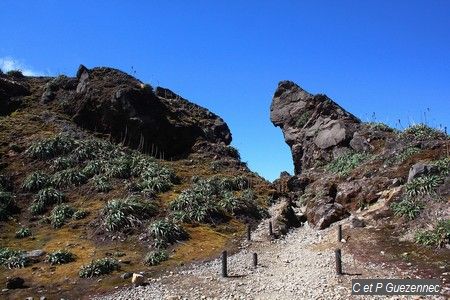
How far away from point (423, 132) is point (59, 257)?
2433cm

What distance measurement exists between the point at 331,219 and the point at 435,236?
6.48 metres

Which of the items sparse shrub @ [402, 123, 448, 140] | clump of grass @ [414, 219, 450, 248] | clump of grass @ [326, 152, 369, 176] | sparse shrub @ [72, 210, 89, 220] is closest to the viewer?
clump of grass @ [414, 219, 450, 248]

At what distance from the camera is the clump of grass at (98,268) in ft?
54.2

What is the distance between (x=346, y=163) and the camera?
32.6 meters

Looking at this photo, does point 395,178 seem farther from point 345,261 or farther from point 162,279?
point 162,279

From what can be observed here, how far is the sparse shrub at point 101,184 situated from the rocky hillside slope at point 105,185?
65mm

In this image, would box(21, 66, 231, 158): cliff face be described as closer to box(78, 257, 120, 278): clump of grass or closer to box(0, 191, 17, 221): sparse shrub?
box(0, 191, 17, 221): sparse shrub

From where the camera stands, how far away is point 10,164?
3005 centimetres

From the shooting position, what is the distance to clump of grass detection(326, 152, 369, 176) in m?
30.6

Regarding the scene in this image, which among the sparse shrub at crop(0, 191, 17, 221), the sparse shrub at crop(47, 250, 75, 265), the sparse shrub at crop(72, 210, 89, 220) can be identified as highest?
the sparse shrub at crop(0, 191, 17, 221)

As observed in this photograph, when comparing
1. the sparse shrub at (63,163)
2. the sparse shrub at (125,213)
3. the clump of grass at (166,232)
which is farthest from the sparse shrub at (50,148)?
the clump of grass at (166,232)

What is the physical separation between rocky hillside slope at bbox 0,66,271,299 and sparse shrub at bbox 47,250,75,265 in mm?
45

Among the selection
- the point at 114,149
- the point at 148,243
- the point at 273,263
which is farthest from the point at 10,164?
the point at 273,263

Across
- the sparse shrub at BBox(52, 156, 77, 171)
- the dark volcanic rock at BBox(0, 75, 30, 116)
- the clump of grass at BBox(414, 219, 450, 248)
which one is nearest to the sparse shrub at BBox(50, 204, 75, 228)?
the sparse shrub at BBox(52, 156, 77, 171)
